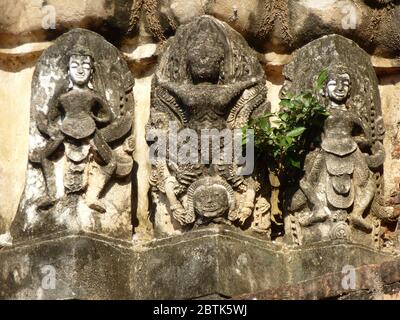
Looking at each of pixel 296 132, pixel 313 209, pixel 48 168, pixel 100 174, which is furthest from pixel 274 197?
pixel 48 168

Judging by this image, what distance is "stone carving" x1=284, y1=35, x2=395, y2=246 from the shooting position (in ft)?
Result: 50.6

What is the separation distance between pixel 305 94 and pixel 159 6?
111cm

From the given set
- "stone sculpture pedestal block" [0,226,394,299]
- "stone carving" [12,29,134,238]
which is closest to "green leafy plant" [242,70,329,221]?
"stone sculpture pedestal block" [0,226,394,299]

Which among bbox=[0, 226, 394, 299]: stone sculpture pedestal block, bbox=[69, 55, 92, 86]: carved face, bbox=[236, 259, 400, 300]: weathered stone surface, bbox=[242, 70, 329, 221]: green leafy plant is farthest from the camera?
bbox=[69, 55, 92, 86]: carved face

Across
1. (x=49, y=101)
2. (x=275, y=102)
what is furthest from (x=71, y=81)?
(x=275, y=102)

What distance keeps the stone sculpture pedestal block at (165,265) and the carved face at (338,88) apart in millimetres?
928

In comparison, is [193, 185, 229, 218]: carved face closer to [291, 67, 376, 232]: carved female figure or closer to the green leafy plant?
the green leafy plant

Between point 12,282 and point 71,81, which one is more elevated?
point 71,81

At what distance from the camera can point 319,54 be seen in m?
15.9

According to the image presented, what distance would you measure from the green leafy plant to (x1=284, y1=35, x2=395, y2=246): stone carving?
0.07m

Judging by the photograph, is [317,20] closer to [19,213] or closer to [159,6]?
[159,6]

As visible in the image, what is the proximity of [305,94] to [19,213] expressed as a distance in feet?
5.92

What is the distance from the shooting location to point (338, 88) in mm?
15680

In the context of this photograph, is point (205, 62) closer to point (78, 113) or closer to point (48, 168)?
point (78, 113)
